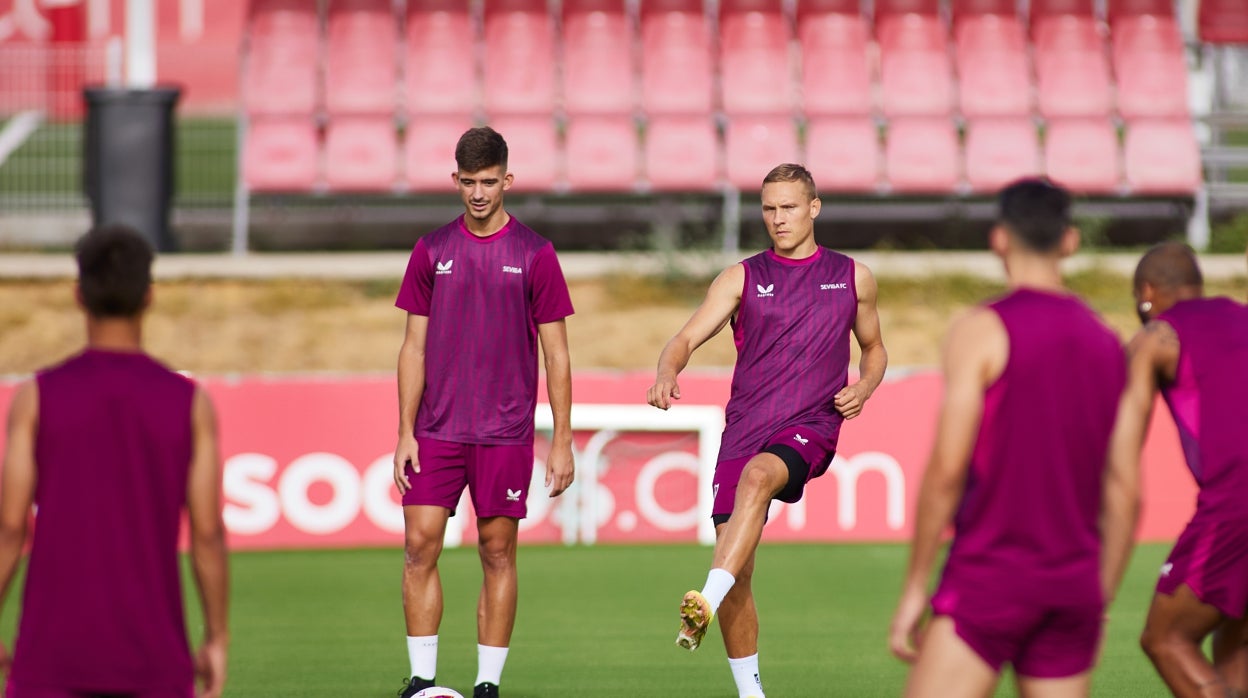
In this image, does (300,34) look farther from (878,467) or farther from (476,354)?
(476,354)

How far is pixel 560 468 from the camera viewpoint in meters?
7.04

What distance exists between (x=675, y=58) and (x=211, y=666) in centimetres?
1550

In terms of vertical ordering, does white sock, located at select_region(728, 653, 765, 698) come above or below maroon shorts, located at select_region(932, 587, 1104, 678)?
below

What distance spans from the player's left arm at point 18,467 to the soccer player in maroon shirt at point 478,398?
304 cm

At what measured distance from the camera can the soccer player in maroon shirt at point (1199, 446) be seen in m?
5.26

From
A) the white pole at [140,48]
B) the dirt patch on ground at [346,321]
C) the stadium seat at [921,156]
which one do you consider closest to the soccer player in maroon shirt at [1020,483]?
the dirt patch on ground at [346,321]

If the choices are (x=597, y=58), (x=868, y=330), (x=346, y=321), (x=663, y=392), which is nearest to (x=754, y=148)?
(x=597, y=58)

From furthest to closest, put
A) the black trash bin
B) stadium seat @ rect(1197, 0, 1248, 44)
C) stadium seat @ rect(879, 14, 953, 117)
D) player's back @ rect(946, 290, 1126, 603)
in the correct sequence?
stadium seat @ rect(1197, 0, 1248, 44), stadium seat @ rect(879, 14, 953, 117), the black trash bin, player's back @ rect(946, 290, 1126, 603)

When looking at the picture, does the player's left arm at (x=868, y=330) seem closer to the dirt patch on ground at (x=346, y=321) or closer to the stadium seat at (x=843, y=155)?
the dirt patch on ground at (x=346, y=321)

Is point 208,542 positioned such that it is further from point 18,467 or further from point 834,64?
point 834,64

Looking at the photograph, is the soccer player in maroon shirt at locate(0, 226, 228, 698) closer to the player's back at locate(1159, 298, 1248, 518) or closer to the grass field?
the player's back at locate(1159, 298, 1248, 518)

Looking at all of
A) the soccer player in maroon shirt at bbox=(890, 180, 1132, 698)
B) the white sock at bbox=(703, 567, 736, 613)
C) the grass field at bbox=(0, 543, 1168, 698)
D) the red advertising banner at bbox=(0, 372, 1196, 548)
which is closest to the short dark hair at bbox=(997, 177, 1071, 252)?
the soccer player in maroon shirt at bbox=(890, 180, 1132, 698)

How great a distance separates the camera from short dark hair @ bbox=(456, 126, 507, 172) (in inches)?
267

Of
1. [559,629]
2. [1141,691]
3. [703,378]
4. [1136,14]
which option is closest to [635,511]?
[703,378]
